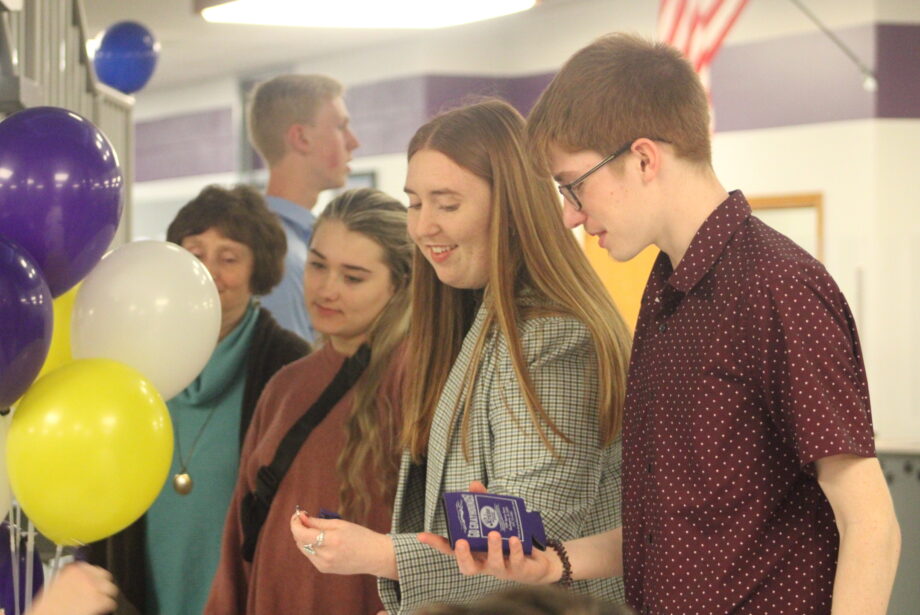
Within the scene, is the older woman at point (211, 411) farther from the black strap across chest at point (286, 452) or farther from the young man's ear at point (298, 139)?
the young man's ear at point (298, 139)

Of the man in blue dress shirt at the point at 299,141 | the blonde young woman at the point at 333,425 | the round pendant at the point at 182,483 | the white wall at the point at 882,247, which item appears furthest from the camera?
the white wall at the point at 882,247

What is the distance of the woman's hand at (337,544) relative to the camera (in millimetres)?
1741

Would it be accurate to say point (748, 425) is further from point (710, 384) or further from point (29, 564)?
point (29, 564)

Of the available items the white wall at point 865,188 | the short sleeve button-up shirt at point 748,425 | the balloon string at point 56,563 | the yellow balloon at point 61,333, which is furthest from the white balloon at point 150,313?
the white wall at point 865,188

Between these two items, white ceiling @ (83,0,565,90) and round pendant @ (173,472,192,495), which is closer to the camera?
round pendant @ (173,472,192,495)

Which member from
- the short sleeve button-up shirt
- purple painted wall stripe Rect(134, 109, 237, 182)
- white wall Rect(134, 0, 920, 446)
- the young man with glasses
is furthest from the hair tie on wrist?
purple painted wall stripe Rect(134, 109, 237, 182)

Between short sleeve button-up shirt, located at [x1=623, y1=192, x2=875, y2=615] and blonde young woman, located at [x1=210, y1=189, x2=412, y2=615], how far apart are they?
85 centimetres

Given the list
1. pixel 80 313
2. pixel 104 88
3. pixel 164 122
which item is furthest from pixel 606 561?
pixel 164 122

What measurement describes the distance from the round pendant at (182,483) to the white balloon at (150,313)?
0.50m

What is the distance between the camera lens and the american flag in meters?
5.38

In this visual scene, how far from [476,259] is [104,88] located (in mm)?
3410

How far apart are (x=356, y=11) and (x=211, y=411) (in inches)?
62.8

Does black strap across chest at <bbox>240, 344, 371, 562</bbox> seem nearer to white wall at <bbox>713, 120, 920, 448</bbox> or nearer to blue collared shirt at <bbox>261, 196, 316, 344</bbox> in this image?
blue collared shirt at <bbox>261, 196, 316, 344</bbox>

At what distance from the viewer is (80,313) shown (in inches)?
83.9
